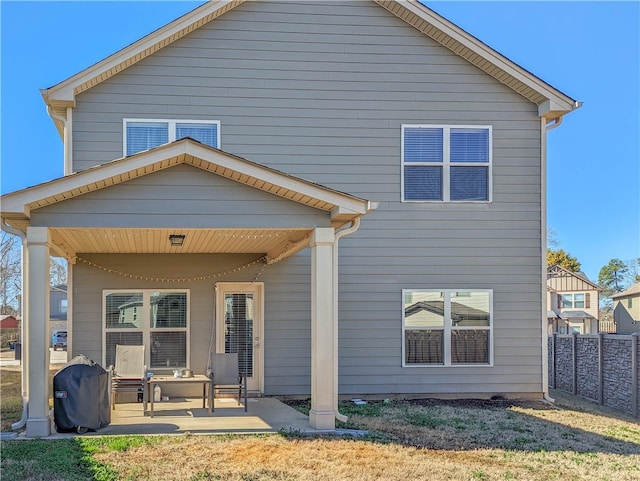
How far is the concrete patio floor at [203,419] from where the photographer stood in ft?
25.2

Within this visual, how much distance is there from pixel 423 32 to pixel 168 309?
604 centimetres

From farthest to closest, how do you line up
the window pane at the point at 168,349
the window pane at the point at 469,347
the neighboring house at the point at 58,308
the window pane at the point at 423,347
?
the neighboring house at the point at 58,308
the window pane at the point at 469,347
the window pane at the point at 423,347
the window pane at the point at 168,349

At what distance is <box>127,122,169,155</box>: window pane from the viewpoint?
10.2 m

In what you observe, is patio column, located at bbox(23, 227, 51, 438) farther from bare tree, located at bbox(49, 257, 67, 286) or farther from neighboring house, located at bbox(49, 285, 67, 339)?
neighboring house, located at bbox(49, 285, 67, 339)

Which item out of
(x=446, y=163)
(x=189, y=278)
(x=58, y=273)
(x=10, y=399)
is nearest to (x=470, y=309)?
(x=446, y=163)

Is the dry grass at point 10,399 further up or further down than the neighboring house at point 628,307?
further down

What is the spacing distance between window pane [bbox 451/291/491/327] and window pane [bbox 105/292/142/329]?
5.02m

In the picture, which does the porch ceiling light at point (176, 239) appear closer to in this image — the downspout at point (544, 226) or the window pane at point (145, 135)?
the window pane at point (145, 135)

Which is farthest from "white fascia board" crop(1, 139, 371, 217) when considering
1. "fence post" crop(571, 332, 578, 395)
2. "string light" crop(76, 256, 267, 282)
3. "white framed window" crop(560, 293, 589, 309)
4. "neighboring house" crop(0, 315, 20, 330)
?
"white framed window" crop(560, 293, 589, 309)

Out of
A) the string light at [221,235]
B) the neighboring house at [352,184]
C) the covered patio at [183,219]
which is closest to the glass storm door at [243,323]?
the neighboring house at [352,184]

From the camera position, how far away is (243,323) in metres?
10.8

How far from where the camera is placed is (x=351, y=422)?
830 cm

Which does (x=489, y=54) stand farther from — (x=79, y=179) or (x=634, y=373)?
(x=79, y=179)

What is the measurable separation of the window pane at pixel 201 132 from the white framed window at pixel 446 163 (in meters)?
3.00
